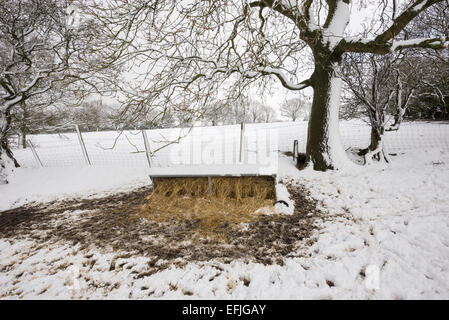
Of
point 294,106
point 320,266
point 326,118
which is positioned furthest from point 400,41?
point 294,106

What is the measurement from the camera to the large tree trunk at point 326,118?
5418 mm

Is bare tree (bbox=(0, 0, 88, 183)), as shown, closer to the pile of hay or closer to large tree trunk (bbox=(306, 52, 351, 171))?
the pile of hay

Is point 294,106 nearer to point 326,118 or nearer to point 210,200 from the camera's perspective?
point 326,118

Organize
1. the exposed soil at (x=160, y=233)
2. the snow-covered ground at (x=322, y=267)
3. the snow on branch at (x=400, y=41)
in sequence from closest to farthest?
the snow-covered ground at (x=322, y=267) → the exposed soil at (x=160, y=233) → the snow on branch at (x=400, y=41)

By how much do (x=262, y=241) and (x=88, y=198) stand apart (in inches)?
189

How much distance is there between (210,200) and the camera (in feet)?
12.9

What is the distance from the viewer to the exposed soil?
2.61m

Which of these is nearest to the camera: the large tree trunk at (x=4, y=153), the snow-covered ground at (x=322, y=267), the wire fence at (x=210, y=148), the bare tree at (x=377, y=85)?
the snow-covered ground at (x=322, y=267)

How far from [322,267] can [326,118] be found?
14.5ft

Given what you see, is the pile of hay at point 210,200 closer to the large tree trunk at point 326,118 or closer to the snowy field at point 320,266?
the snowy field at point 320,266

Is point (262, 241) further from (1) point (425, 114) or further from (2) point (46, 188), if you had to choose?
(1) point (425, 114)

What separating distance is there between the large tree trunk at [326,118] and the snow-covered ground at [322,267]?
1898 millimetres

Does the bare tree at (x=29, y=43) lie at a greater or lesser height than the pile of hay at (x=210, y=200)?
greater

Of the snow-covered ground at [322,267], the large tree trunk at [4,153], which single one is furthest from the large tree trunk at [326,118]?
the large tree trunk at [4,153]
